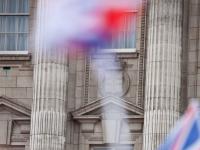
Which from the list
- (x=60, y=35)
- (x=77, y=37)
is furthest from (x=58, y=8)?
(x=77, y=37)

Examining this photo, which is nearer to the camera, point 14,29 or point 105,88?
point 105,88

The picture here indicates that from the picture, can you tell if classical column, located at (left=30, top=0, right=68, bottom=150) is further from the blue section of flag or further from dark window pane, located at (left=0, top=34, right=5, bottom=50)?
the blue section of flag

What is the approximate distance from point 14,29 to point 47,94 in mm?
2818

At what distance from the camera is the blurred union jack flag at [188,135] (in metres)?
7.14

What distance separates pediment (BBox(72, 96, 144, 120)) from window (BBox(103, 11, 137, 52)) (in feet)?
5.38

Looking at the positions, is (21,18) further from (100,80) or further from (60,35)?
(60,35)

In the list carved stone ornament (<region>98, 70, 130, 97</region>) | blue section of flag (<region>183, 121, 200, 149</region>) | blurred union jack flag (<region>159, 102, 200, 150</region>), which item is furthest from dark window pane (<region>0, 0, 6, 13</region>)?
blue section of flag (<region>183, 121, 200, 149</region>)

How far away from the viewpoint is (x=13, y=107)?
2502cm

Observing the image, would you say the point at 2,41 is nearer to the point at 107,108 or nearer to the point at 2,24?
the point at 2,24

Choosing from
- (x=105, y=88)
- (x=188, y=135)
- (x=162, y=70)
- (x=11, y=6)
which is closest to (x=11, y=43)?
(x=11, y=6)

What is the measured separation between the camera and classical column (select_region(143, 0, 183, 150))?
23.1m

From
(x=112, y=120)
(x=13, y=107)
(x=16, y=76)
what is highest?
(x=16, y=76)

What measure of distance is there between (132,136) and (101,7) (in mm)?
7762

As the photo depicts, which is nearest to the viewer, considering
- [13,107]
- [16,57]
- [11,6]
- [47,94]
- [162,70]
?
[162,70]
